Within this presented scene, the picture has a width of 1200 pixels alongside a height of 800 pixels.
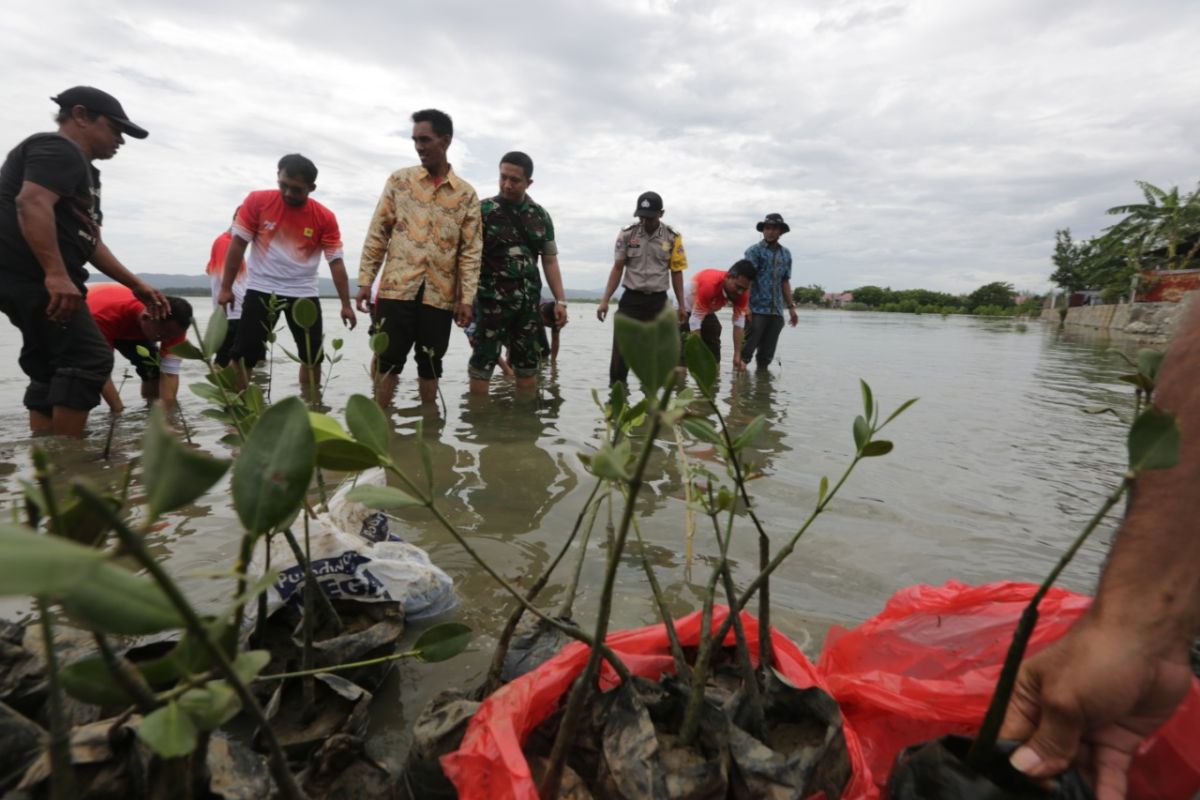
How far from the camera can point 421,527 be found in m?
2.28

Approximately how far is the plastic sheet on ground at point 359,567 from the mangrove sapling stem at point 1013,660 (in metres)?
1.06

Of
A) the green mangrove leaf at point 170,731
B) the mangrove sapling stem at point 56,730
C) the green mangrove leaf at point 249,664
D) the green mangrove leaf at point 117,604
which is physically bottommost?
the mangrove sapling stem at point 56,730

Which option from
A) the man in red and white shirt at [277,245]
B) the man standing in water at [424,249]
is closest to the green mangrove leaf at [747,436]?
the man standing in water at [424,249]

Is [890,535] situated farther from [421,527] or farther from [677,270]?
[677,270]

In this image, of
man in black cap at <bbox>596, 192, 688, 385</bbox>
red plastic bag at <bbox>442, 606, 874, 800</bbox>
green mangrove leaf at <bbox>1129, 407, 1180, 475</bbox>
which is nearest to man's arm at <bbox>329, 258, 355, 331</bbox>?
man in black cap at <bbox>596, 192, 688, 385</bbox>

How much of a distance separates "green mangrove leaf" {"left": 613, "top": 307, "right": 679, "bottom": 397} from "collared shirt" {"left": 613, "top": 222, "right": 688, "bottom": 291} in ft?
17.1

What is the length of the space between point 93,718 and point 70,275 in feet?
9.27

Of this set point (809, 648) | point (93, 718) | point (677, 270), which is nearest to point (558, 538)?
point (809, 648)

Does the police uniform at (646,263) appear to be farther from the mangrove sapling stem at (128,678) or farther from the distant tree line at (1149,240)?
the distant tree line at (1149,240)

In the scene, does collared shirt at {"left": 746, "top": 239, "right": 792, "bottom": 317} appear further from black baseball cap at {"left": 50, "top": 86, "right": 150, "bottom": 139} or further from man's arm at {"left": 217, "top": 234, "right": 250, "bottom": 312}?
black baseball cap at {"left": 50, "top": 86, "right": 150, "bottom": 139}

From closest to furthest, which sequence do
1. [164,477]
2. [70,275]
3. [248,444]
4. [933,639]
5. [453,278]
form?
[164,477], [248,444], [933,639], [70,275], [453,278]

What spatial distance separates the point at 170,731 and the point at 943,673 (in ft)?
4.22

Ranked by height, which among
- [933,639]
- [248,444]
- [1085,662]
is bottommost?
[933,639]

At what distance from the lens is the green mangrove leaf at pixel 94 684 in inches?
21.1
